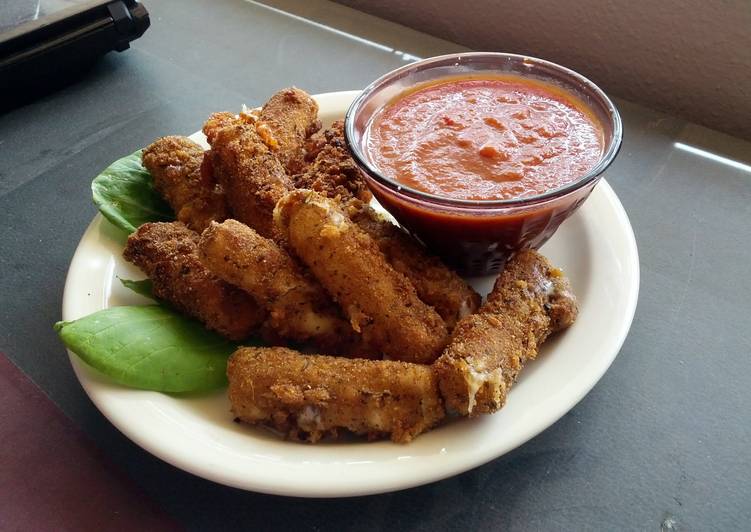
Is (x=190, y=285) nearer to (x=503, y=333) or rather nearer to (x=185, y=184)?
(x=185, y=184)

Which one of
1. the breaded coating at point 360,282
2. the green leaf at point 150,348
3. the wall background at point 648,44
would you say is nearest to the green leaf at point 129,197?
the green leaf at point 150,348

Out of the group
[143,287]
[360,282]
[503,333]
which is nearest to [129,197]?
[143,287]

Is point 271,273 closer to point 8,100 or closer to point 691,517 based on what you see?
point 691,517

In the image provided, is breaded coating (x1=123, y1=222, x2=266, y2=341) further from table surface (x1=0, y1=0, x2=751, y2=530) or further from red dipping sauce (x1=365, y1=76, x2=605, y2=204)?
red dipping sauce (x1=365, y1=76, x2=605, y2=204)

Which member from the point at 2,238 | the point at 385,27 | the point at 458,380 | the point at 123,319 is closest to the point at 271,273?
the point at 123,319

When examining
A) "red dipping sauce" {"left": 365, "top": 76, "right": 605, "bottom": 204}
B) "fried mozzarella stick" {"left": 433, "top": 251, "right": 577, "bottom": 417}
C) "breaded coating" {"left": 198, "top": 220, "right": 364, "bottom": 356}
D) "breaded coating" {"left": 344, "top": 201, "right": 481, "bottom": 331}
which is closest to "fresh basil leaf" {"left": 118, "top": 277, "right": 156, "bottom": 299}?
"breaded coating" {"left": 198, "top": 220, "right": 364, "bottom": 356}

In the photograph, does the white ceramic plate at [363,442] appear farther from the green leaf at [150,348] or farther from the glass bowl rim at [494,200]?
the glass bowl rim at [494,200]
